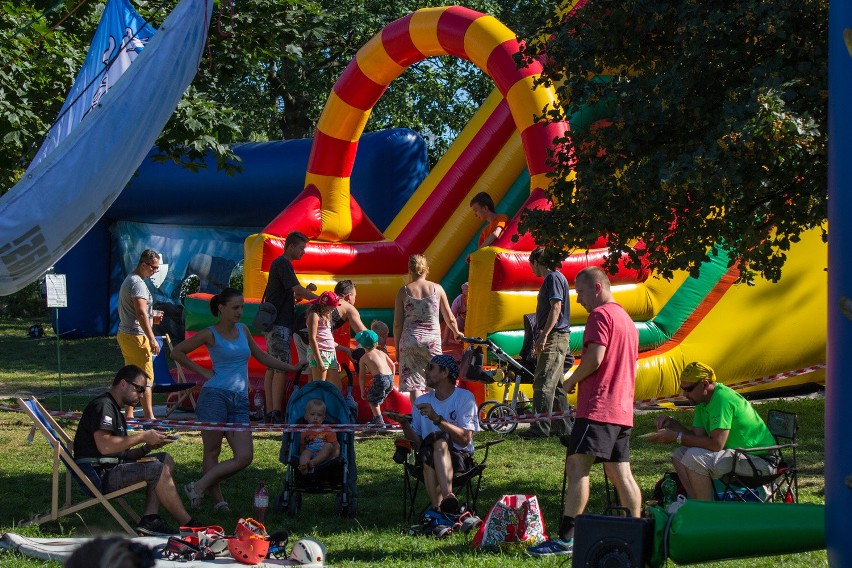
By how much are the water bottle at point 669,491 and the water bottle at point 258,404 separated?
5163mm

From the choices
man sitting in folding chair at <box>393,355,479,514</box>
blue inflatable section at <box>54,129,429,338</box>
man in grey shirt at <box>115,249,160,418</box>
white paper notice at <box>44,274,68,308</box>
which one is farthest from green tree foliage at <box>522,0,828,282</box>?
blue inflatable section at <box>54,129,429,338</box>

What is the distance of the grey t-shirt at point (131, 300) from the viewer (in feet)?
33.5

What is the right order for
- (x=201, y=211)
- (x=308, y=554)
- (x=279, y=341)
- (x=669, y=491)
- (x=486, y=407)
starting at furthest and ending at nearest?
(x=201, y=211) → (x=486, y=407) → (x=279, y=341) → (x=669, y=491) → (x=308, y=554)

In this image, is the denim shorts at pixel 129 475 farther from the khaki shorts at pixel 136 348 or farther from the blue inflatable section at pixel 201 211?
the blue inflatable section at pixel 201 211

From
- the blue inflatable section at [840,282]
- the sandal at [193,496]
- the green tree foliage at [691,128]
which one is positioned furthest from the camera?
the sandal at [193,496]

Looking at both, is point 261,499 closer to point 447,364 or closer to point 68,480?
point 68,480

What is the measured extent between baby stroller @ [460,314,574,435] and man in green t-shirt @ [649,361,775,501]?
3.55 m

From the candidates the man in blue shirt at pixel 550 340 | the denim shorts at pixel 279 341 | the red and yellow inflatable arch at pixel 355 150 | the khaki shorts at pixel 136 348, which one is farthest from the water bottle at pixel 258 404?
the man in blue shirt at pixel 550 340

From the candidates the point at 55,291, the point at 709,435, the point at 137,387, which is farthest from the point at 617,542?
the point at 55,291

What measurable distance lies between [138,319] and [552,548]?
5.44 metres

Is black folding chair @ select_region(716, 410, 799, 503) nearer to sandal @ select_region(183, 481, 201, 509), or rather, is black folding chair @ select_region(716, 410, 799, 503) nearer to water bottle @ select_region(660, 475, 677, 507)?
water bottle @ select_region(660, 475, 677, 507)

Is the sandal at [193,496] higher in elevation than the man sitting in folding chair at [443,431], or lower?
lower

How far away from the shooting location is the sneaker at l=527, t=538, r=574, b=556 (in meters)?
6.01

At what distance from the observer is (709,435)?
6418 mm
